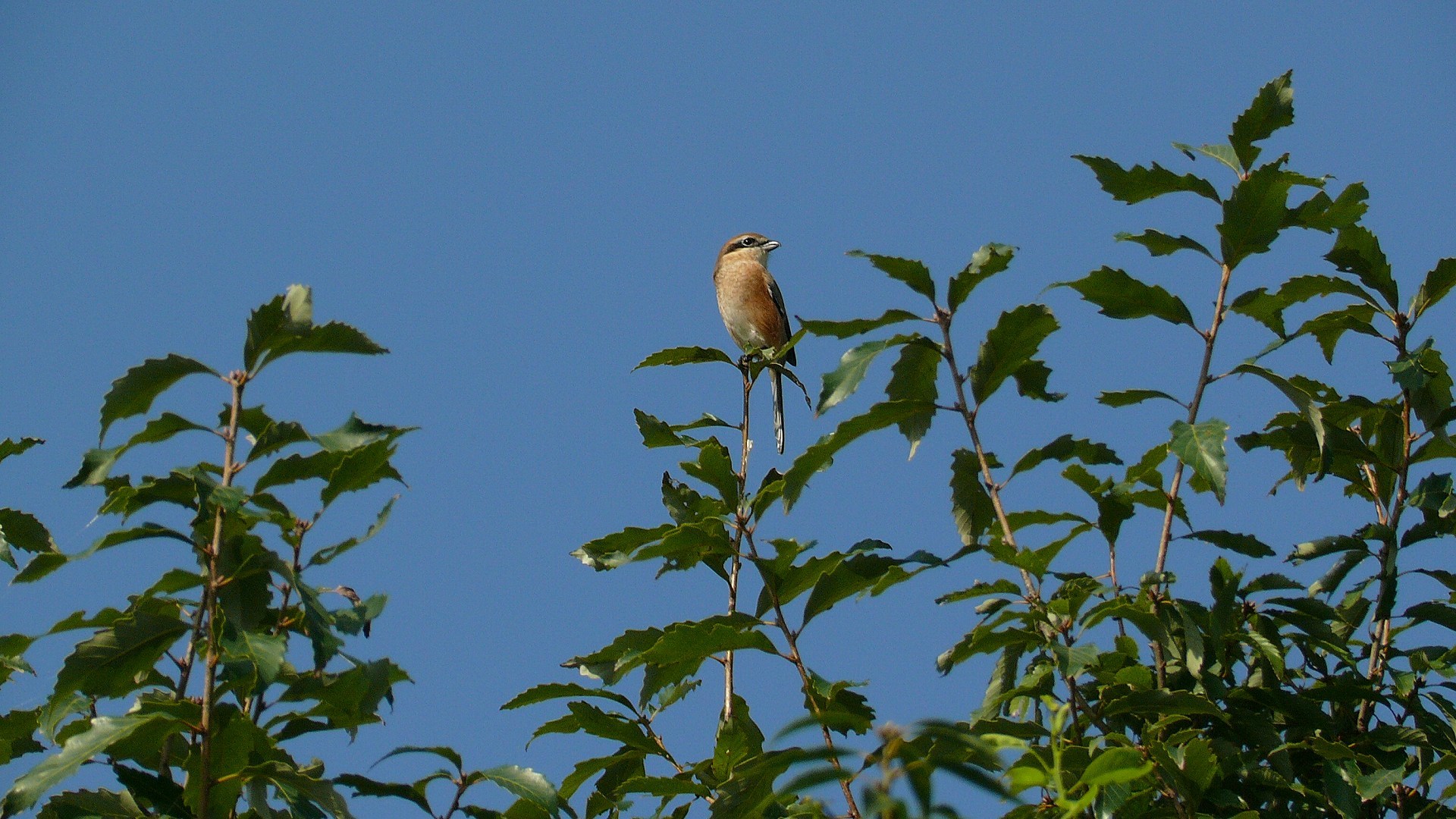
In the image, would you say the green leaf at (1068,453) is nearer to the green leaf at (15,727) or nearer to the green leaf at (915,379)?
the green leaf at (915,379)

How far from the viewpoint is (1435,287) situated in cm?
371

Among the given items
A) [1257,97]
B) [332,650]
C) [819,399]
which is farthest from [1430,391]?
[332,650]

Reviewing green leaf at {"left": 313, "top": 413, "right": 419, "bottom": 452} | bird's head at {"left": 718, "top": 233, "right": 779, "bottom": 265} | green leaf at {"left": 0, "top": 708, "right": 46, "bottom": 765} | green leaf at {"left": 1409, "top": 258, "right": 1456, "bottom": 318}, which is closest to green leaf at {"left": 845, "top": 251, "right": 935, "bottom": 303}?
green leaf at {"left": 313, "top": 413, "right": 419, "bottom": 452}

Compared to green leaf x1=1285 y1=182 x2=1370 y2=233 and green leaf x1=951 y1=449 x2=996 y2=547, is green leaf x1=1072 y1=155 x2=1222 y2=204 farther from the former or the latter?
green leaf x1=951 y1=449 x2=996 y2=547

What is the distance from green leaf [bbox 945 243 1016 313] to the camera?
10.8 ft

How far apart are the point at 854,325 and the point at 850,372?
0.41 ft

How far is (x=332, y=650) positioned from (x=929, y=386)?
1.64 m

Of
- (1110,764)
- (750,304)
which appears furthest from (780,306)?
(1110,764)

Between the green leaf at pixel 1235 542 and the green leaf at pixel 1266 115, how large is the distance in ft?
3.59

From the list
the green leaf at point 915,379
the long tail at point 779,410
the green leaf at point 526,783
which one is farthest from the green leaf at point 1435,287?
the long tail at point 779,410

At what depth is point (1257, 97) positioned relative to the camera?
3.57 metres

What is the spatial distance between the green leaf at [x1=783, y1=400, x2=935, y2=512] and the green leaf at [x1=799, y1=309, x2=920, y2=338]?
204 mm

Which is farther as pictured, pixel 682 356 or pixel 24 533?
pixel 682 356

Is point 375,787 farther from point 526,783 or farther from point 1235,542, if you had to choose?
point 1235,542
